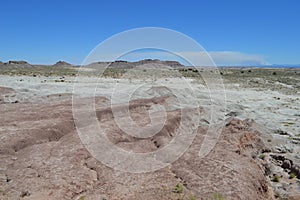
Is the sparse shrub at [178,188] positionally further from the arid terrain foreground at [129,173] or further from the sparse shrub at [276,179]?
the sparse shrub at [276,179]

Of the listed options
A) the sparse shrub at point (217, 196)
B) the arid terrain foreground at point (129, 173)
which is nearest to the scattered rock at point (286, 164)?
the arid terrain foreground at point (129, 173)

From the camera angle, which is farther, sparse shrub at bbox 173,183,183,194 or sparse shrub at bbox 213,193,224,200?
sparse shrub at bbox 173,183,183,194

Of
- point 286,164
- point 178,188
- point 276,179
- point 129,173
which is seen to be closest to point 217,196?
point 178,188

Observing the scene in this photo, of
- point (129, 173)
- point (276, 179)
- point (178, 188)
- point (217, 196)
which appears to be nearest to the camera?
point (217, 196)

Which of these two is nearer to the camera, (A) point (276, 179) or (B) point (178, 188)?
(B) point (178, 188)

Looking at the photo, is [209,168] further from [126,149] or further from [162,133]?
[162,133]

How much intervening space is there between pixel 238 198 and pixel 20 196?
18.6ft

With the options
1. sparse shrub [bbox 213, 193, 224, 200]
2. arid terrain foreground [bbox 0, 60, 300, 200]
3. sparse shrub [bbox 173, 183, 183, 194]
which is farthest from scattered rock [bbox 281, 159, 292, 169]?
sparse shrub [bbox 173, 183, 183, 194]

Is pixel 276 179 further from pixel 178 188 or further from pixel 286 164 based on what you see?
pixel 178 188

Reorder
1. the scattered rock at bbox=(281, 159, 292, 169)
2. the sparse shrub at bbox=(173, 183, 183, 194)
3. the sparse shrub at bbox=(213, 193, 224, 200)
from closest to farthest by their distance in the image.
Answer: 1. the sparse shrub at bbox=(213, 193, 224, 200)
2. the sparse shrub at bbox=(173, 183, 183, 194)
3. the scattered rock at bbox=(281, 159, 292, 169)

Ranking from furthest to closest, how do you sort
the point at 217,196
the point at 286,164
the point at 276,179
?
the point at 286,164, the point at 276,179, the point at 217,196

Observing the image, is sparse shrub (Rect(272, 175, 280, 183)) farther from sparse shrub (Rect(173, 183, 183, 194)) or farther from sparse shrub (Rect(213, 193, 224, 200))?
sparse shrub (Rect(173, 183, 183, 194))

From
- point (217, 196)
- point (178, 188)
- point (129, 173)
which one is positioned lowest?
point (217, 196)

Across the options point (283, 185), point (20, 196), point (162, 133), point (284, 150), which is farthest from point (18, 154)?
point (284, 150)
